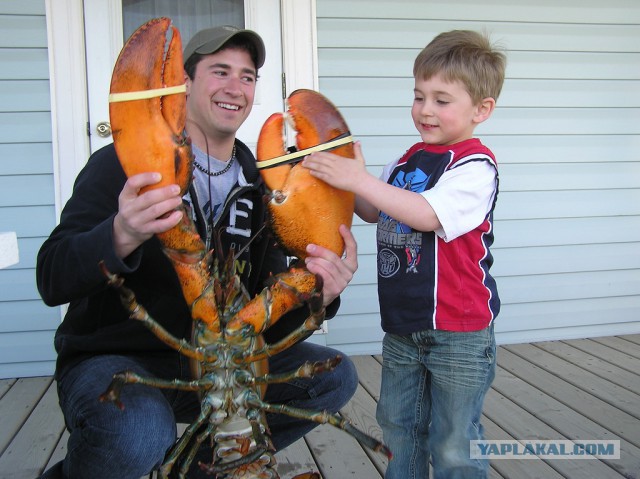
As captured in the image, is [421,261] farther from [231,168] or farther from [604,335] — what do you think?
[604,335]

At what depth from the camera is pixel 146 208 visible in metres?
1.36

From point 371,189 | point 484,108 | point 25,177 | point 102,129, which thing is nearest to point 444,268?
point 371,189

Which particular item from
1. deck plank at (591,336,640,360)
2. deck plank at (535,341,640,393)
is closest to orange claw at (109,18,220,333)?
deck plank at (535,341,640,393)

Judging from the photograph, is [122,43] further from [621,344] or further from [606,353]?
[621,344]

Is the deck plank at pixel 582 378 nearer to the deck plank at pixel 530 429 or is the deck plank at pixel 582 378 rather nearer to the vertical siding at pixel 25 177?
the deck plank at pixel 530 429

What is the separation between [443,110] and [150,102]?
2.80 feet

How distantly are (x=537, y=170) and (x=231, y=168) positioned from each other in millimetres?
2527

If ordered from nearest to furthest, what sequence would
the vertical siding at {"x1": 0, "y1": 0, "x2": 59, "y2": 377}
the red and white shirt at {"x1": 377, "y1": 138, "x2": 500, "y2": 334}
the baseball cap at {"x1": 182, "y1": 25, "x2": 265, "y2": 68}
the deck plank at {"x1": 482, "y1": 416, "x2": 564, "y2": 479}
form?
the red and white shirt at {"x1": 377, "y1": 138, "x2": 500, "y2": 334} < the baseball cap at {"x1": 182, "y1": 25, "x2": 265, "y2": 68} < the deck plank at {"x1": 482, "y1": 416, "x2": 564, "y2": 479} < the vertical siding at {"x1": 0, "y1": 0, "x2": 59, "y2": 377}

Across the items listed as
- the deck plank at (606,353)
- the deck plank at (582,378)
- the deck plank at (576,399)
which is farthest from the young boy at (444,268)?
the deck plank at (606,353)

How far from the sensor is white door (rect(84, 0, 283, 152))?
11.0 feet

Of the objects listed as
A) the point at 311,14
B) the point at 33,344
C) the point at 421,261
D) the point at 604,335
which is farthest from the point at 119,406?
the point at 604,335

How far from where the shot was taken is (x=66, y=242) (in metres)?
1.62

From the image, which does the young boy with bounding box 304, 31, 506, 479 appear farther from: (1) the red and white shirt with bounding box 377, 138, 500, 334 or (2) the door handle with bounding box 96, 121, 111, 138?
(2) the door handle with bounding box 96, 121, 111, 138

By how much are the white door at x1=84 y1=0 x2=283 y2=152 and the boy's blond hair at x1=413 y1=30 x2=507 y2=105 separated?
1781 millimetres
